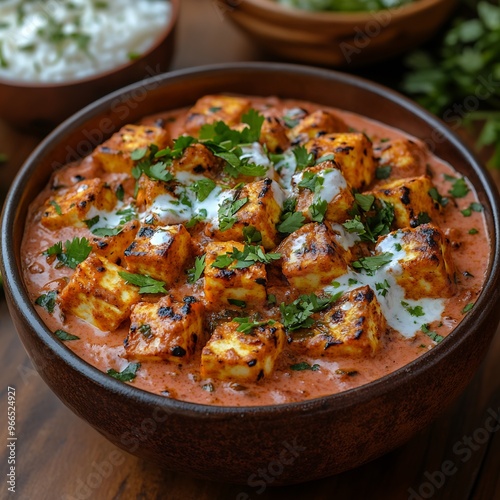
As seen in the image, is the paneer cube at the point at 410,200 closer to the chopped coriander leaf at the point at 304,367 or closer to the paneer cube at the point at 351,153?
the paneer cube at the point at 351,153

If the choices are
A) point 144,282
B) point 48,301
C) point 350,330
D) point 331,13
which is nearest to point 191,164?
point 144,282

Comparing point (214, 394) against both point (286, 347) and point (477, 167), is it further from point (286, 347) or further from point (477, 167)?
point (477, 167)

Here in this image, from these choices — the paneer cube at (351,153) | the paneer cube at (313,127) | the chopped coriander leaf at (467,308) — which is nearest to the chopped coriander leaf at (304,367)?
the chopped coriander leaf at (467,308)

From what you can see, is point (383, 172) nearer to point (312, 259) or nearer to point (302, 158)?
point (302, 158)

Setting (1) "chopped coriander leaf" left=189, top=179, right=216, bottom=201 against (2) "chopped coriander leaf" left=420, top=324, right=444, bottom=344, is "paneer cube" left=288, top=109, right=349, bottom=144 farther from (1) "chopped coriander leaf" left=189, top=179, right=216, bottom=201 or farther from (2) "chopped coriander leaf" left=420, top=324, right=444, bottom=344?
(2) "chopped coriander leaf" left=420, top=324, right=444, bottom=344

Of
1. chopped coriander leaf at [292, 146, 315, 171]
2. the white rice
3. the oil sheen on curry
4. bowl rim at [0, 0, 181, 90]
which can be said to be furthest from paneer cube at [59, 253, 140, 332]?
the white rice

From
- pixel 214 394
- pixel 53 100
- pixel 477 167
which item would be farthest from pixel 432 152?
pixel 53 100
